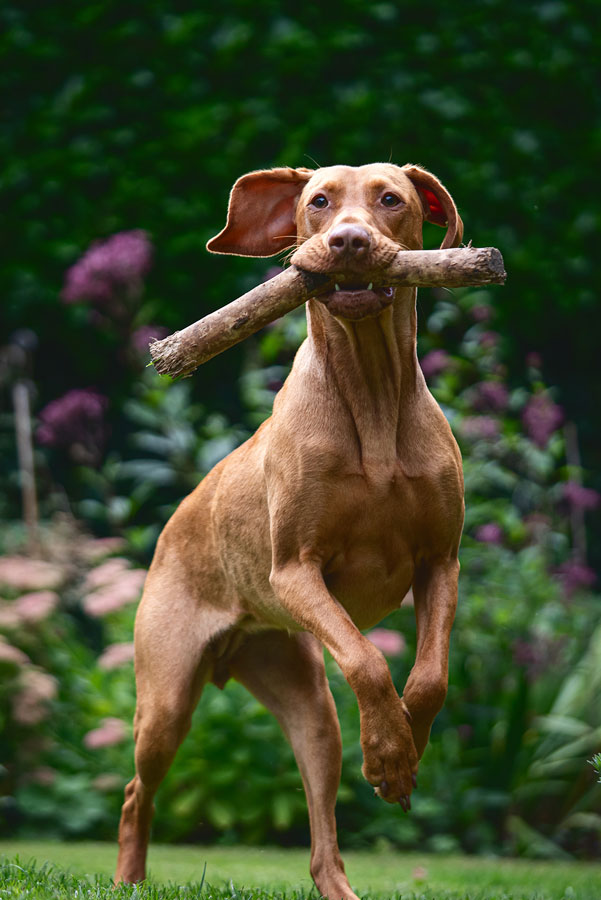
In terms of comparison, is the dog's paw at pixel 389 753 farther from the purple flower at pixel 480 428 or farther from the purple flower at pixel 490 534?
the purple flower at pixel 480 428

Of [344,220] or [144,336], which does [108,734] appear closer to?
[144,336]

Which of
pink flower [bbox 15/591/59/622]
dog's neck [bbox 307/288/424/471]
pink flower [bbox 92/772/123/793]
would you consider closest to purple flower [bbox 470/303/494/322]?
pink flower [bbox 15/591/59/622]

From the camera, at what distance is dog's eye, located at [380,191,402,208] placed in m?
3.67

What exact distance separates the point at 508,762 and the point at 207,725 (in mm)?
1558

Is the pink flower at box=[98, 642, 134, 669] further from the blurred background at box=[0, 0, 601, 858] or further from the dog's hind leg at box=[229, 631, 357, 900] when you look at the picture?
the dog's hind leg at box=[229, 631, 357, 900]

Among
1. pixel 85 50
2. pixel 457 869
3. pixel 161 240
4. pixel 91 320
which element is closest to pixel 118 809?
pixel 457 869

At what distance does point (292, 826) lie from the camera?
6.00 m

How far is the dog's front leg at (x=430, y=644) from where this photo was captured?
11.5 ft

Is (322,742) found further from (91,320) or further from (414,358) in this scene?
(91,320)

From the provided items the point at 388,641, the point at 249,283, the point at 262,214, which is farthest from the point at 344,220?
the point at 249,283

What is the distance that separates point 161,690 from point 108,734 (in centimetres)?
147

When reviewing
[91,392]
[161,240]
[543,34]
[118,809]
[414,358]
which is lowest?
[118,809]

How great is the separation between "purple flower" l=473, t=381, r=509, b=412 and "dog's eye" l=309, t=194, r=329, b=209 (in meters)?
3.13

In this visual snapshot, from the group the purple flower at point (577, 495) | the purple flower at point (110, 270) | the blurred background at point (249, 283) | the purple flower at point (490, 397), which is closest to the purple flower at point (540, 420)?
the blurred background at point (249, 283)
